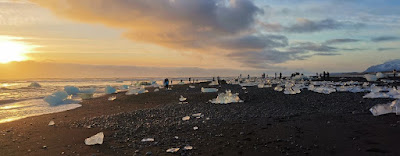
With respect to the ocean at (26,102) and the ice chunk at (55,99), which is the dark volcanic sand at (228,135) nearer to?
the ocean at (26,102)

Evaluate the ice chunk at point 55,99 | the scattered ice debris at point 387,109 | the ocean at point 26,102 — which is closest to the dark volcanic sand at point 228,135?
the scattered ice debris at point 387,109

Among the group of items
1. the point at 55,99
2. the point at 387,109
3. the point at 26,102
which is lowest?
the point at 26,102

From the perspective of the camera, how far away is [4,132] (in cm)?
1148

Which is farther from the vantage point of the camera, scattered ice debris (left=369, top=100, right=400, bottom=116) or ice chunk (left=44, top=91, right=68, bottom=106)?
ice chunk (left=44, top=91, right=68, bottom=106)

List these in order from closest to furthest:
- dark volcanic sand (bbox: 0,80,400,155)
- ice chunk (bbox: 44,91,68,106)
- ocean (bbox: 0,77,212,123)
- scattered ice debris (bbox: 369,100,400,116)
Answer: dark volcanic sand (bbox: 0,80,400,155) → scattered ice debris (bbox: 369,100,400,116) → ocean (bbox: 0,77,212,123) → ice chunk (bbox: 44,91,68,106)

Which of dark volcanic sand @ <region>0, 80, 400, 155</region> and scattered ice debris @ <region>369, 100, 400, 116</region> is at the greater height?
scattered ice debris @ <region>369, 100, 400, 116</region>

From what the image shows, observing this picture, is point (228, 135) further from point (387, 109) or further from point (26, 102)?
point (26, 102)

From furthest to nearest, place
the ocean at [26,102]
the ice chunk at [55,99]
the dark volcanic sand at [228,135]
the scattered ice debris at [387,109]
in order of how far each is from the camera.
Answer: the ice chunk at [55,99]
the ocean at [26,102]
the scattered ice debris at [387,109]
the dark volcanic sand at [228,135]

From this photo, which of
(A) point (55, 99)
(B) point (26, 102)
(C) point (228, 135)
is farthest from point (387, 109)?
(B) point (26, 102)

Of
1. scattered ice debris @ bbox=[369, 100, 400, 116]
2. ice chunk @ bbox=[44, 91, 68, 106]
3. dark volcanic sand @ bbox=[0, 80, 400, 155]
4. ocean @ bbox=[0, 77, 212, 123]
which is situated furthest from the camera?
ice chunk @ bbox=[44, 91, 68, 106]

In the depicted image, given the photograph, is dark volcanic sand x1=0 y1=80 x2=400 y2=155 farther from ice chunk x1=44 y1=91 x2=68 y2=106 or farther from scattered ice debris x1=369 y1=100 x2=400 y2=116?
ice chunk x1=44 y1=91 x2=68 y2=106

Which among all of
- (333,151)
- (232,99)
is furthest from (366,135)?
(232,99)

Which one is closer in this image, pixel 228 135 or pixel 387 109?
pixel 228 135

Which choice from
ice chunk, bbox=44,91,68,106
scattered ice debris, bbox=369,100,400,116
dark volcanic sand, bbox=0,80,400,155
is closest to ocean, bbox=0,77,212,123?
ice chunk, bbox=44,91,68,106
